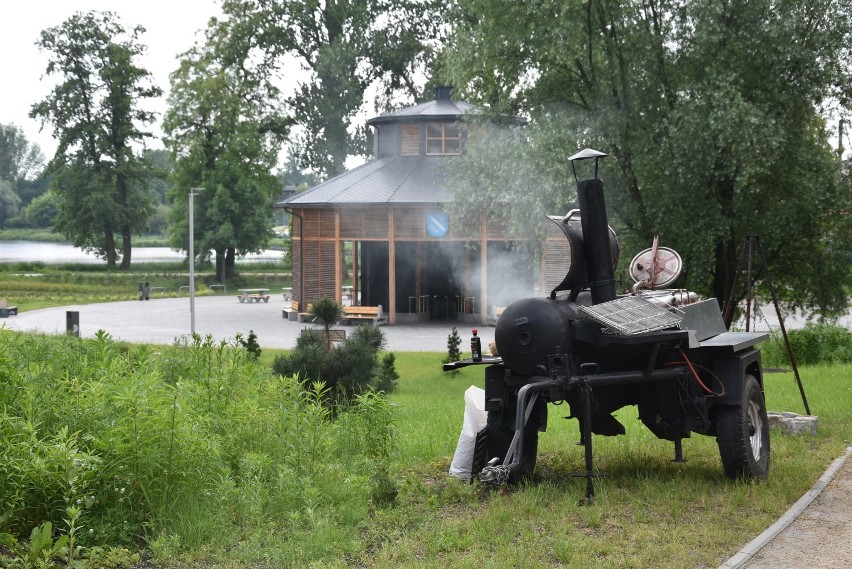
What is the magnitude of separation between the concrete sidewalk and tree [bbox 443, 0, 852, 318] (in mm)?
8997

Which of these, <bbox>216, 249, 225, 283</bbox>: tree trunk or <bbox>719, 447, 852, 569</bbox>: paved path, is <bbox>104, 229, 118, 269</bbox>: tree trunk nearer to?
<bbox>216, 249, 225, 283</bbox>: tree trunk

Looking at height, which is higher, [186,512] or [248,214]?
[248,214]

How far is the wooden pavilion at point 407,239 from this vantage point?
113 ft

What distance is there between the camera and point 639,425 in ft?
43.2

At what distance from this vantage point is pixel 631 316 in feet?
28.3

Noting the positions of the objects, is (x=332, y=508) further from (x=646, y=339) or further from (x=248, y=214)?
(x=248, y=214)

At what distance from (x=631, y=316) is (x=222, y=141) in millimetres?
48144

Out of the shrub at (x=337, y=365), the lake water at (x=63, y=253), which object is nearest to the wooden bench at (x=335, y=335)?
the shrub at (x=337, y=365)

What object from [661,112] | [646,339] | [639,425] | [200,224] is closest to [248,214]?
[200,224]

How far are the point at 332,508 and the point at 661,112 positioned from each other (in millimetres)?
14134

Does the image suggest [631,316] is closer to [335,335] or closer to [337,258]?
[335,335]

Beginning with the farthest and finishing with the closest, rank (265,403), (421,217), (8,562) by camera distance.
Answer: (421,217), (265,403), (8,562)

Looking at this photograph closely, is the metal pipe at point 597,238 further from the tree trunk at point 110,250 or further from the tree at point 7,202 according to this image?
the tree at point 7,202

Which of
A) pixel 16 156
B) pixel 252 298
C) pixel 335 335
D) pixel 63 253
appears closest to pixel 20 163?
pixel 16 156
